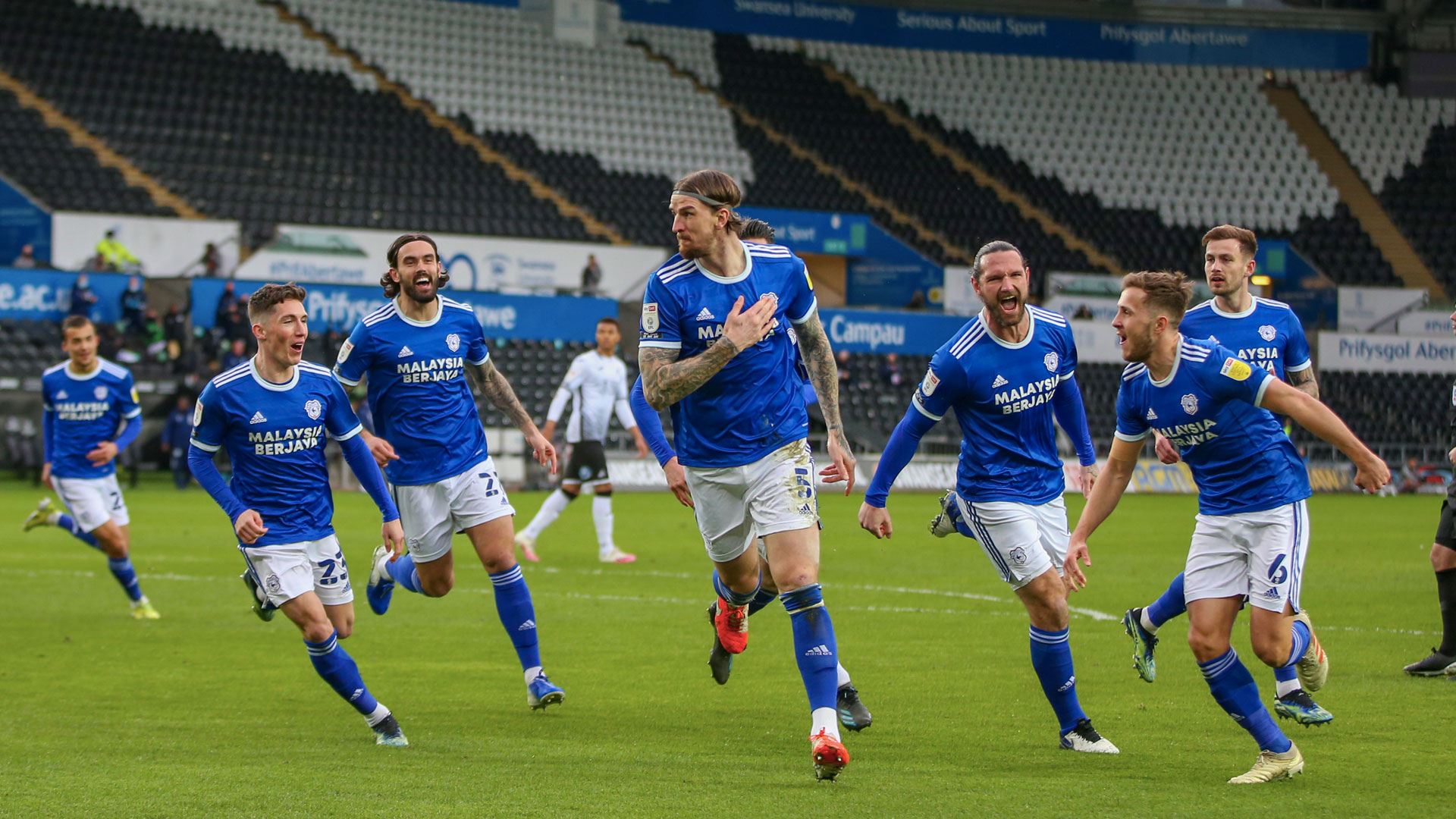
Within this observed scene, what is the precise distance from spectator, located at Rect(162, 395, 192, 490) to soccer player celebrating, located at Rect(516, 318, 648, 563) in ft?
42.0

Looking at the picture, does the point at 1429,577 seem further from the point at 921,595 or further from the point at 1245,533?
the point at 1245,533

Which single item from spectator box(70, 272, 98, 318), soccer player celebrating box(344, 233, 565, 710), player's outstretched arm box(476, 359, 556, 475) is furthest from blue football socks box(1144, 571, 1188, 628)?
spectator box(70, 272, 98, 318)

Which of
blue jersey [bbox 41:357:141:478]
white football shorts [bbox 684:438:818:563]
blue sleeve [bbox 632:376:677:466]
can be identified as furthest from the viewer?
blue jersey [bbox 41:357:141:478]

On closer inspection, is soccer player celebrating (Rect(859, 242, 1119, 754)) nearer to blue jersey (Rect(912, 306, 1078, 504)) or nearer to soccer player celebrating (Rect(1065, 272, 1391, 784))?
blue jersey (Rect(912, 306, 1078, 504))

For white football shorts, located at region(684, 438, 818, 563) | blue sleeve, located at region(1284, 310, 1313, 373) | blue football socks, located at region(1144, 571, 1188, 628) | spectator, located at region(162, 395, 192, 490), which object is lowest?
spectator, located at region(162, 395, 192, 490)

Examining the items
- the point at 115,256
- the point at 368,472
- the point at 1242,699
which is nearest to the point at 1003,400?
the point at 1242,699

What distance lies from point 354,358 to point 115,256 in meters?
22.3

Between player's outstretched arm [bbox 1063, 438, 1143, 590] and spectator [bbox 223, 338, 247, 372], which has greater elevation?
player's outstretched arm [bbox 1063, 438, 1143, 590]

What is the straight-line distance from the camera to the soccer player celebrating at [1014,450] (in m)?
6.38

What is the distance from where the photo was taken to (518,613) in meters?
7.71

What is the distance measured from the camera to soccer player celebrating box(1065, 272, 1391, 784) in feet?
19.4

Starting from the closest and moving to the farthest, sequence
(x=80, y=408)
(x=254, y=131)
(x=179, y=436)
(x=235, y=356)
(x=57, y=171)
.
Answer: (x=80, y=408)
(x=235, y=356)
(x=179, y=436)
(x=57, y=171)
(x=254, y=131)

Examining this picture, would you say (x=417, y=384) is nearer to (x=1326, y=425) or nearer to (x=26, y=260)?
(x=1326, y=425)

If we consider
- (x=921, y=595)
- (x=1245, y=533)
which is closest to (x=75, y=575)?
(x=921, y=595)
